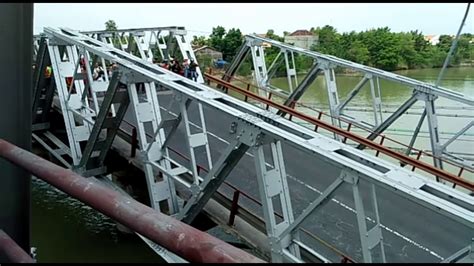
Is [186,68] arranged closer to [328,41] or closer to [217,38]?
[217,38]

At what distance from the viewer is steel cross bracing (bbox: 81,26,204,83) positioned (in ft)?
50.6

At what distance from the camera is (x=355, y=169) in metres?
A: 4.67

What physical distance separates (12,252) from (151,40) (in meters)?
15.0

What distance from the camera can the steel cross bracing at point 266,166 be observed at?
4.62 m

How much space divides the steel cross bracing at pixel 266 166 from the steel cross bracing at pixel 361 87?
16.1 feet

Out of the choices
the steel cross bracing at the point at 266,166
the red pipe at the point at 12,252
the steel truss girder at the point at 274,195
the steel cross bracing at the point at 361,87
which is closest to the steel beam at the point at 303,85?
the steel cross bracing at the point at 361,87

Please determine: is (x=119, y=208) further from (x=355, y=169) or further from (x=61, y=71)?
(x=61, y=71)

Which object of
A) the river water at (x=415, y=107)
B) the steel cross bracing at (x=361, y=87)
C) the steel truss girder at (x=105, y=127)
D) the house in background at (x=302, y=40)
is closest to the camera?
the steel truss girder at (x=105, y=127)

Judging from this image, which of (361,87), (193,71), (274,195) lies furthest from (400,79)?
(193,71)

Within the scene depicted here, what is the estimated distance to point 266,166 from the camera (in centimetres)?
608

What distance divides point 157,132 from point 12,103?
4215mm

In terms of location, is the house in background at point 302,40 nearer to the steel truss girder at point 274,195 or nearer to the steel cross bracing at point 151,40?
the steel cross bracing at point 151,40

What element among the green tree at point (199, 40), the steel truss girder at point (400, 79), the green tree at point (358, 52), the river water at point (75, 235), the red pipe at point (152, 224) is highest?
the red pipe at point (152, 224)

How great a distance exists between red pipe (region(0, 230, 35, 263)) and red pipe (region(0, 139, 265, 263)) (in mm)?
481
